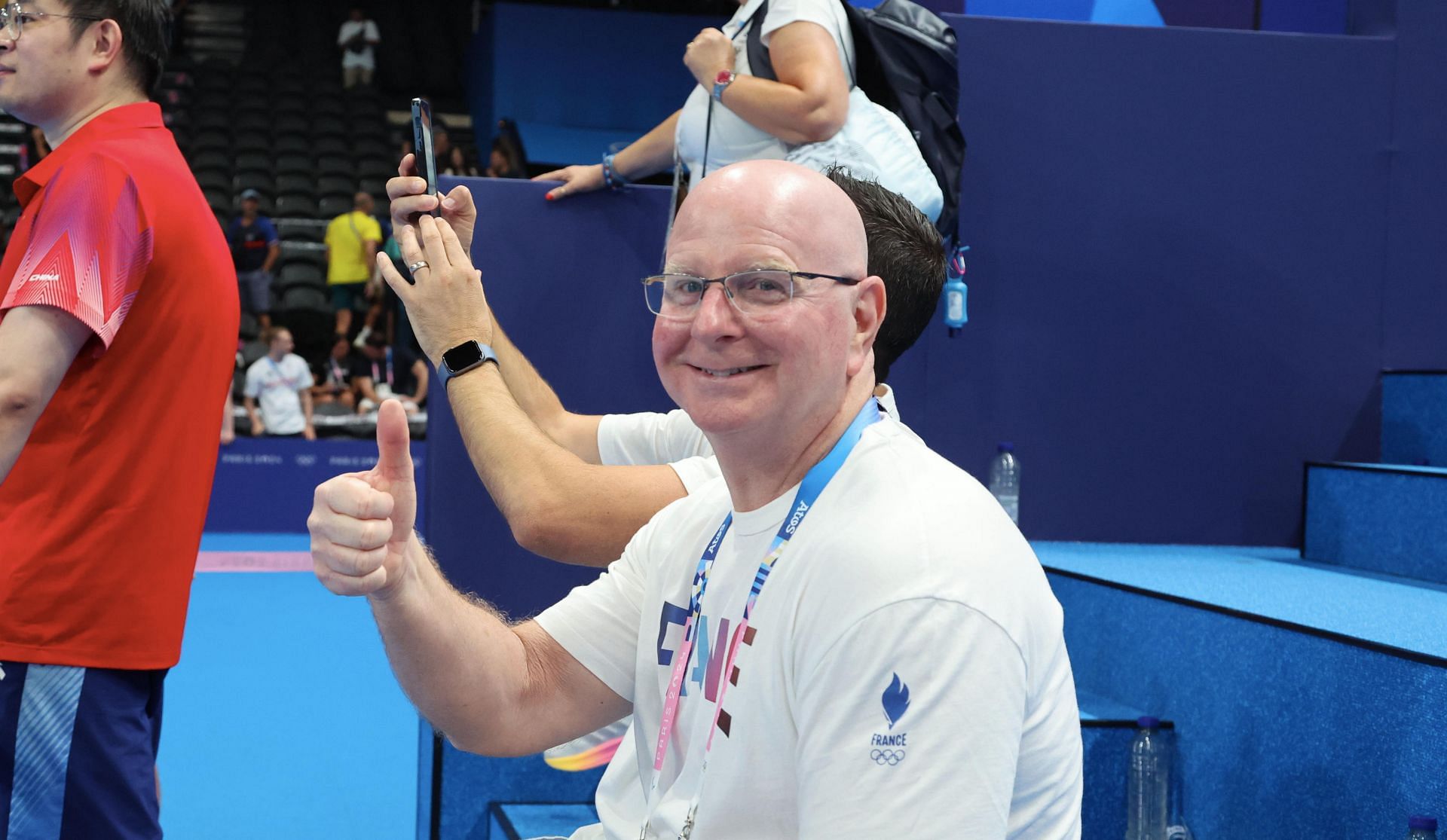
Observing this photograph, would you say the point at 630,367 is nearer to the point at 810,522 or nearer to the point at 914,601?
the point at 810,522

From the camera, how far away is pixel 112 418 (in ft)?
6.73

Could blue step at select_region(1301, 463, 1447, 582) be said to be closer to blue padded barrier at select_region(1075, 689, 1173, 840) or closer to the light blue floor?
blue padded barrier at select_region(1075, 689, 1173, 840)

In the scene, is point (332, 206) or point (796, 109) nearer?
point (796, 109)

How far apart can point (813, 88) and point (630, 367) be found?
2.88 feet

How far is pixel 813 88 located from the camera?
2.55 meters

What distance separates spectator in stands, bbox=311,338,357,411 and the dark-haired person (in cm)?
1078

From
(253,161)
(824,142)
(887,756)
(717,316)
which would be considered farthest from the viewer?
(253,161)

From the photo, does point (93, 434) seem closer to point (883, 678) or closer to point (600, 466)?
point (600, 466)

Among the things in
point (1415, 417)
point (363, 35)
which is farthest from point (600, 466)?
point (363, 35)

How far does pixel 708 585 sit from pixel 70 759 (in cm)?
110

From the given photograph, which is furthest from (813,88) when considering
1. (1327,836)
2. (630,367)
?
(1327,836)

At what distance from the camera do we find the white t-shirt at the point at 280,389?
37.5 ft

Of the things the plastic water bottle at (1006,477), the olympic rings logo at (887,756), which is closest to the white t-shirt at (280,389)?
the plastic water bottle at (1006,477)

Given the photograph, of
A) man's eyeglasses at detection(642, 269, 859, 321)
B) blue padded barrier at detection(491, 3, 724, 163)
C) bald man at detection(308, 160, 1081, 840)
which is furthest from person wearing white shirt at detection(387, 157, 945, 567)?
blue padded barrier at detection(491, 3, 724, 163)
